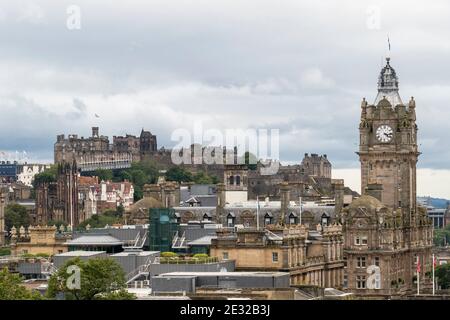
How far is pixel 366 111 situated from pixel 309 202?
8.83m

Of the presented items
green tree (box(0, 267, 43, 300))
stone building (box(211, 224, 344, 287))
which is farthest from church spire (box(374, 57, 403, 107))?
green tree (box(0, 267, 43, 300))

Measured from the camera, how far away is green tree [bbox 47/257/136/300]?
68.5 meters

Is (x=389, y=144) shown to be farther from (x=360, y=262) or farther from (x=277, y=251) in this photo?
(x=277, y=251)

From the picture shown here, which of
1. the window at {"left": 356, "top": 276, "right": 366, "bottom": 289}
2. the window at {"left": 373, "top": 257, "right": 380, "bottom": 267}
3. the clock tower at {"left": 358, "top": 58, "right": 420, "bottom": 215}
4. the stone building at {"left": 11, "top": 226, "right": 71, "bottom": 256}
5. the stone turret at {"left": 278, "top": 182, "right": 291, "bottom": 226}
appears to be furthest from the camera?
the clock tower at {"left": 358, "top": 58, "right": 420, "bottom": 215}

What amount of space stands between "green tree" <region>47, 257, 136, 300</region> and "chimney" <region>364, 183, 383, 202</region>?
1972 inches

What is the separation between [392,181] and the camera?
126000 mm

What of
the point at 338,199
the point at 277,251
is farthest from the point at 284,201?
the point at 277,251

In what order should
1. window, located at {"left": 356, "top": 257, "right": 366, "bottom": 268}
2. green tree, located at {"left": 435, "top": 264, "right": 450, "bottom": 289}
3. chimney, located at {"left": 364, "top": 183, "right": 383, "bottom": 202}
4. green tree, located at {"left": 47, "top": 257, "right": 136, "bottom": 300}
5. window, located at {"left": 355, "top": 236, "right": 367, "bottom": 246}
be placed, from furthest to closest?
green tree, located at {"left": 435, "top": 264, "right": 450, "bottom": 289} → chimney, located at {"left": 364, "top": 183, "right": 383, "bottom": 202} → window, located at {"left": 355, "top": 236, "right": 367, "bottom": 246} → window, located at {"left": 356, "top": 257, "right": 366, "bottom": 268} → green tree, located at {"left": 47, "top": 257, "right": 136, "bottom": 300}

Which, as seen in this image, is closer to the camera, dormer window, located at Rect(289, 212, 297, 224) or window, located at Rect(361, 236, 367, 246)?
window, located at Rect(361, 236, 367, 246)

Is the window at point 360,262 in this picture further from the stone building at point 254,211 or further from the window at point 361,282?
the stone building at point 254,211

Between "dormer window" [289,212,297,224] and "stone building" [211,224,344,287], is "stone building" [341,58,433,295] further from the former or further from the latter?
"stone building" [211,224,344,287]

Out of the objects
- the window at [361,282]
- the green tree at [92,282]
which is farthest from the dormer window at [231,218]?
the green tree at [92,282]
